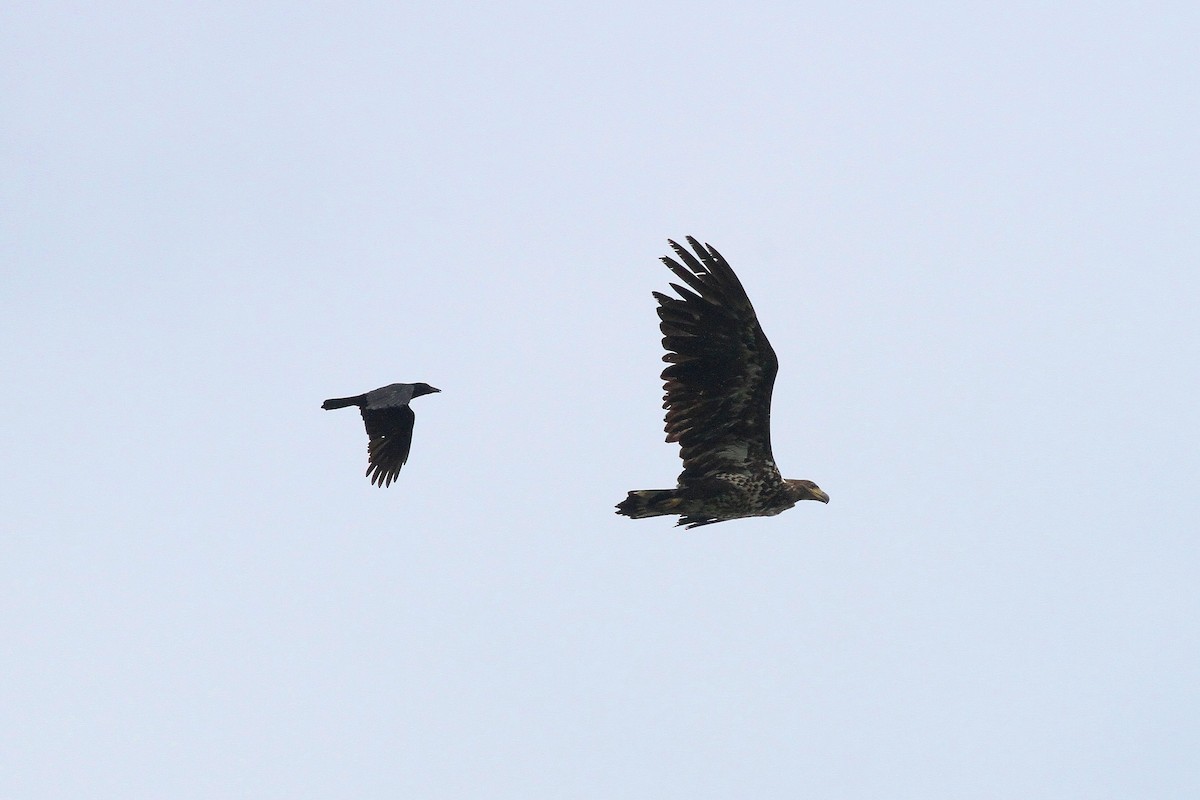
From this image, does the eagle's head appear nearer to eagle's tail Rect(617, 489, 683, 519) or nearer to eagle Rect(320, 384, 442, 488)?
eagle's tail Rect(617, 489, 683, 519)

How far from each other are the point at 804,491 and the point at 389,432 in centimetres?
885

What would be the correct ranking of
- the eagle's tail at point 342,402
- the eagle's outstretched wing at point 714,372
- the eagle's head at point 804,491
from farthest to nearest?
1. the eagle's tail at point 342,402
2. the eagle's head at point 804,491
3. the eagle's outstretched wing at point 714,372

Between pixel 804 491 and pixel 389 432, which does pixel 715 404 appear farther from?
pixel 389 432

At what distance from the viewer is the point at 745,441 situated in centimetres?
1906

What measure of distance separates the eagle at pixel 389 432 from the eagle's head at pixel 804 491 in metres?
8.47

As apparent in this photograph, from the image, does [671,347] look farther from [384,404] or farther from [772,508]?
[384,404]

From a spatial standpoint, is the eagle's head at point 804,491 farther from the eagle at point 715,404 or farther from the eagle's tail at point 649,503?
the eagle's tail at point 649,503

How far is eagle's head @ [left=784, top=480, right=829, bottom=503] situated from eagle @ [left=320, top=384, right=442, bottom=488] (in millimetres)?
8469

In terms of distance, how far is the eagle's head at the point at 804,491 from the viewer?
1950 cm

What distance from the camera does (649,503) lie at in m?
18.7

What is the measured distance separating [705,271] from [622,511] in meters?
3.17

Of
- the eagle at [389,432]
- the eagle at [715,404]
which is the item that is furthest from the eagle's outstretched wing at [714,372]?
the eagle at [389,432]

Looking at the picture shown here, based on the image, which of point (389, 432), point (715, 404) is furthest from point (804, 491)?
point (389, 432)

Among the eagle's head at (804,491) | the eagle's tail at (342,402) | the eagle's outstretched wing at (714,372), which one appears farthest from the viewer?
the eagle's tail at (342,402)
